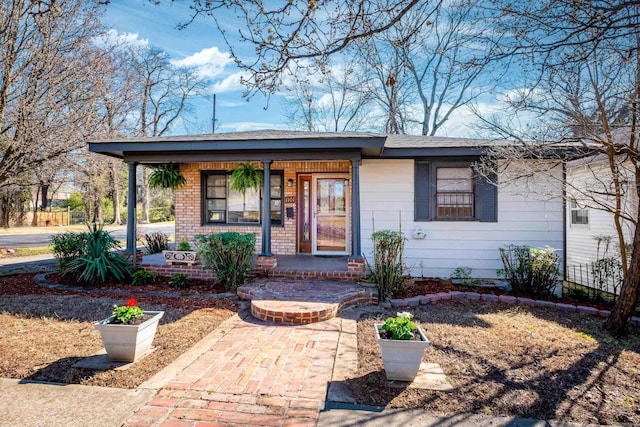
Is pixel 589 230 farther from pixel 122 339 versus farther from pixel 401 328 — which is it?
pixel 122 339

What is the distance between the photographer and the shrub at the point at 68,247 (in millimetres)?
7008

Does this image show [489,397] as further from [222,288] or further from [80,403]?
[222,288]

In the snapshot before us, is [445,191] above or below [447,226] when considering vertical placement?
above

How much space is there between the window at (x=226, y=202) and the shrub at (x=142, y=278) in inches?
88.0

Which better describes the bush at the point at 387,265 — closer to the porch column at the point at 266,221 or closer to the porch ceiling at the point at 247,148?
the porch ceiling at the point at 247,148

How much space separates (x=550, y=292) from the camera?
6.54 meters

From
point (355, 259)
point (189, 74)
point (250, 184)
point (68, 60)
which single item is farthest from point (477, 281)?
point (189, 74)

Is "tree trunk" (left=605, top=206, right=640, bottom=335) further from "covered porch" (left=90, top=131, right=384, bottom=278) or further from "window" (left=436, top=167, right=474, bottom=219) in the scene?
"covered porch" (left=90, top=131, right=384, bottom=278)

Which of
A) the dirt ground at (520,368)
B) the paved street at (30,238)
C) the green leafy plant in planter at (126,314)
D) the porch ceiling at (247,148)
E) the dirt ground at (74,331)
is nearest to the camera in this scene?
the dirt ground at (520,368)

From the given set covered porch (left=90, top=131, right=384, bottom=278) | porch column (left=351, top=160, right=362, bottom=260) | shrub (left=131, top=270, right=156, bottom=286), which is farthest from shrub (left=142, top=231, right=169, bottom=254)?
porch column (left=351, top=160, right=362, bottom=260)

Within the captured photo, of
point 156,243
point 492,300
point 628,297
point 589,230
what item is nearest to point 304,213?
point 156,243

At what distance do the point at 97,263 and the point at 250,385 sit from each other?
17.2ft

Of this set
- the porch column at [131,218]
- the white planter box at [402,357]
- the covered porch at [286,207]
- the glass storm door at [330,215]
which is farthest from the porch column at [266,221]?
the white planter box at [402,357]

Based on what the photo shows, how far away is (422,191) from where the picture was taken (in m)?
7.55
